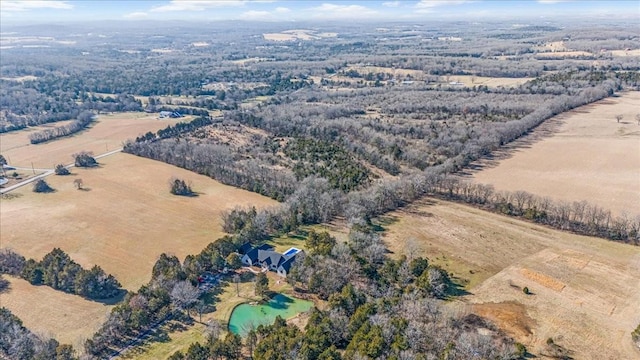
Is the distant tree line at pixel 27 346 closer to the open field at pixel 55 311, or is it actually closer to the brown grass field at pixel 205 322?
the open field at pixel 55 311

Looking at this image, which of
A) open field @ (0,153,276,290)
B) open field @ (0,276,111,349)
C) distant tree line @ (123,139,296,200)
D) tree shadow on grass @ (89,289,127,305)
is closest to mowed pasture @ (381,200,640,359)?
distant tree line @ (123,139,296,200)

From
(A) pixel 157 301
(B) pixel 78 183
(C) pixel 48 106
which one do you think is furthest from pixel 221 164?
(C) pixel 48 106

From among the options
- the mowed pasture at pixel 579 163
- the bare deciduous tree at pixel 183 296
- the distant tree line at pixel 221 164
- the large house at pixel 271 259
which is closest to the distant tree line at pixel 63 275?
the bare deciduous tree at pixel 183 296

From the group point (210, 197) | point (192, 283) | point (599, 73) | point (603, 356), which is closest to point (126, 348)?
point (192, 283)

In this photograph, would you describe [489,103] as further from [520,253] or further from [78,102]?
[78,102]

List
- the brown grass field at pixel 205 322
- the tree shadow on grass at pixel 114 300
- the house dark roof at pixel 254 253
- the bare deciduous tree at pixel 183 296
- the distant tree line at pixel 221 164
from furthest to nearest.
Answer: the distant tree line at pixel 221 164, the house dark roof at pixel 254 253, the tree shadow on grass at pixel 114 300, the bare deciduous tree at pixel 183 296, the brown grass field at pixel 205 322

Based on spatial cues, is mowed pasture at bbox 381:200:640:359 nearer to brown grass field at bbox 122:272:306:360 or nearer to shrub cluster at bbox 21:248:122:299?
brown grass field at bbox 122:272:306:360
